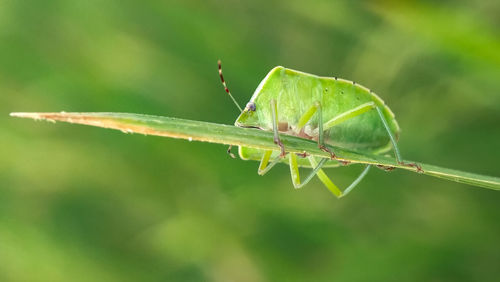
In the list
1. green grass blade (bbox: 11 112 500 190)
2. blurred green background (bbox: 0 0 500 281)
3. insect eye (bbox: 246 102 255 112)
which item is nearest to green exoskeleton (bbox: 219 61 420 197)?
insect eye (bbox: 246 102 255 112)

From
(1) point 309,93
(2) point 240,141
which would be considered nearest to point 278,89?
(1) point 309,93

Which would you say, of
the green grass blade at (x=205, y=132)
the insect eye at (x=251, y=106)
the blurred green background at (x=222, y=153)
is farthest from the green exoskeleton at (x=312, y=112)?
the blurred green background at (x=222, y=153)

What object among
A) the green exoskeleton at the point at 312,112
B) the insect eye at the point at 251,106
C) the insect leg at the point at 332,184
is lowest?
the insect leg at the point at 332,184

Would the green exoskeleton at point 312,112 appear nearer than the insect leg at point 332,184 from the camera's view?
Yes

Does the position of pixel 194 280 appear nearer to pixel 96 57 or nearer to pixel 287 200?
pixel 287 200

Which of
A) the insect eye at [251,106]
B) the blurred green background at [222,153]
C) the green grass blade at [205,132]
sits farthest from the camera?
the blurred green background at [222,153]

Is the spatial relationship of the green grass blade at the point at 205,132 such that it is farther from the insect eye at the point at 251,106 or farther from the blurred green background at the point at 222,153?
the blurred green background at the point at 222,153

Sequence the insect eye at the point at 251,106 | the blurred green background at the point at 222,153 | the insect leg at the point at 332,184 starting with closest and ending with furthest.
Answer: the insect eye at the point at 251,106 → the insect leg at the point at 332,184 → the blurred green background at the point at 222,153
